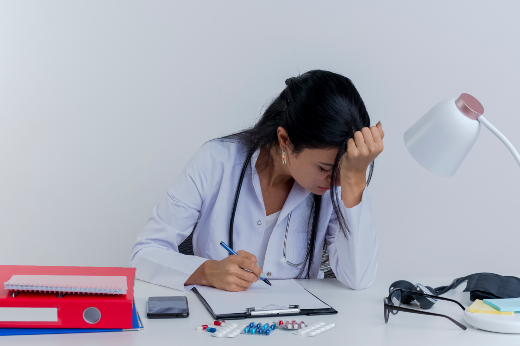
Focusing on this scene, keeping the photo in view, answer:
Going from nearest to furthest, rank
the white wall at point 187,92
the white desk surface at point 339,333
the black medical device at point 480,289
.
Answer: the white desk surface at point 339,333, the black medical device at point 480,289, the white wall at point 187,92

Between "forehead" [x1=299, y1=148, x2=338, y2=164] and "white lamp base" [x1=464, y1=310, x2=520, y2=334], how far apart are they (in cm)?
50

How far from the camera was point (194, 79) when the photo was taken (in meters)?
2.12

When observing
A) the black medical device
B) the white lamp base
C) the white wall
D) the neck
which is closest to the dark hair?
the neck

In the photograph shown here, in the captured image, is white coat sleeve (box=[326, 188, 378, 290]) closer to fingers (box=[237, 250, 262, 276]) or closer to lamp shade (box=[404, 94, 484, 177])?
fingers (box=[237, 250, 262, 276])

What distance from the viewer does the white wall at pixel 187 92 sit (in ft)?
6.70

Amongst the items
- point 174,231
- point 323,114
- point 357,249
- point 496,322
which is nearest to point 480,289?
point 496,322

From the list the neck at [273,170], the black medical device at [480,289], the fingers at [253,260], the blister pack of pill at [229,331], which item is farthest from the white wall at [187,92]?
the blister pack of pill at [229,331]

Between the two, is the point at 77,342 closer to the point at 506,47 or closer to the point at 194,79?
the point at 194,79

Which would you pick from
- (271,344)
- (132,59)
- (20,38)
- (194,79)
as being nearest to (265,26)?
(194,79)

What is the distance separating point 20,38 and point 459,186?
223 centimetres

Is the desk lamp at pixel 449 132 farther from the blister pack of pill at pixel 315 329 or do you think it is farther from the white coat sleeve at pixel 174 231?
the white coat sleeve at pixel 174 231

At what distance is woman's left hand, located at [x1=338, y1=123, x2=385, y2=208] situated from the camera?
3.75ft

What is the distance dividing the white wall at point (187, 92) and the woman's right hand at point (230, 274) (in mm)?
1054

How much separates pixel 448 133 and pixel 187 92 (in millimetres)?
1480
